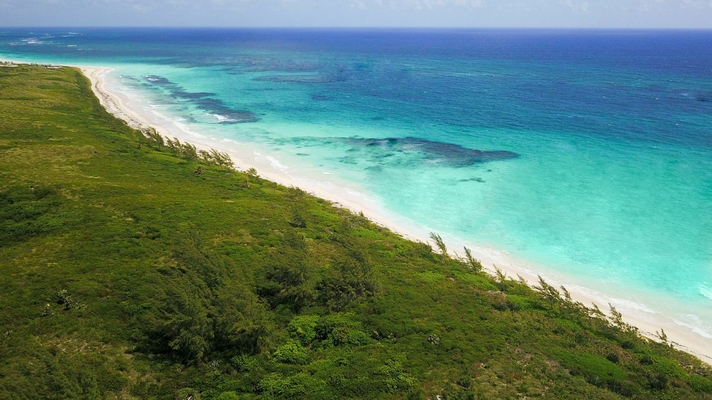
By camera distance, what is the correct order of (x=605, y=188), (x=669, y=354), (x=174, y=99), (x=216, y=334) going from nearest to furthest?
(x=216, y=334) → (x=669, y=354) → (x=605, y=188) → (x=174, y=99)

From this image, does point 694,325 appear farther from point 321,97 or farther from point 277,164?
point 321,97

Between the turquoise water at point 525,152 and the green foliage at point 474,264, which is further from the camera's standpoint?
the turquoise water at point 525,152

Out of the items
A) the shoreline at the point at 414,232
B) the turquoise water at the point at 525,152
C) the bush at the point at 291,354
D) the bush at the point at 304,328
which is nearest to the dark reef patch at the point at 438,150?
the turquoise water at the point at 525,152

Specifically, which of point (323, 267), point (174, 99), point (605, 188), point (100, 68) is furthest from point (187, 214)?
point (100, 68)

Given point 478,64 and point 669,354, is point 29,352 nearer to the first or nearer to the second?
point 669,354

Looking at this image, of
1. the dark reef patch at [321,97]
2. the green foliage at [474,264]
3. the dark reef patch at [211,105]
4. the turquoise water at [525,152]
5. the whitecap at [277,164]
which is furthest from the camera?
the dark reef patch at [321,97]

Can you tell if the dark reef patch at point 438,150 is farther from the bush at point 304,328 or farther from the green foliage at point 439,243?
the bush at point 304,328

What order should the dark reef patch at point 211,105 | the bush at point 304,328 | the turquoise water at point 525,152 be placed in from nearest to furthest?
1. the bush at point 304,328
2. the turquoise water at point 525,152
3. the dark reef patch at point 211,105
